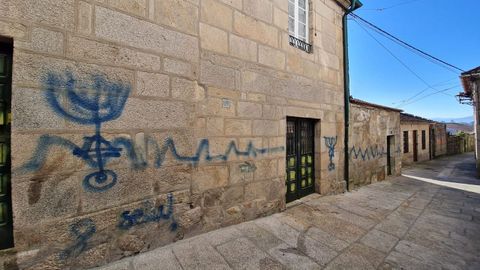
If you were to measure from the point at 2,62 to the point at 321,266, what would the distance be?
3.63 meters

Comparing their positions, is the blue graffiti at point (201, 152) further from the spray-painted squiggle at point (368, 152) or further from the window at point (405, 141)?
the window at point (405, 141)

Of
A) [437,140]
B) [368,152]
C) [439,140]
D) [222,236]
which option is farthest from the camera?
[439,140]

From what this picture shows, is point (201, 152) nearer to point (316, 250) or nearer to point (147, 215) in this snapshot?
point (147, 215)

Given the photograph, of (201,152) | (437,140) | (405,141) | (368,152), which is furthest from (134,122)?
(437,140)

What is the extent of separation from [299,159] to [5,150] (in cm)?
430

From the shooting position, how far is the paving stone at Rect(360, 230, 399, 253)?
273 cm

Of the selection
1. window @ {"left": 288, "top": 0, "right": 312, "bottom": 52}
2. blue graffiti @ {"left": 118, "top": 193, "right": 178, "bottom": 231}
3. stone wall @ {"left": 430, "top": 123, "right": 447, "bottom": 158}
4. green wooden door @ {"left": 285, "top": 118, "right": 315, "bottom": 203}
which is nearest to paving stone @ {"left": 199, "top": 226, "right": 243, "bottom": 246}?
blue graffiti @ {"left": 118, "top": 193, "right": 178, "bottom": 231}

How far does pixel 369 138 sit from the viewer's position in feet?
21.2

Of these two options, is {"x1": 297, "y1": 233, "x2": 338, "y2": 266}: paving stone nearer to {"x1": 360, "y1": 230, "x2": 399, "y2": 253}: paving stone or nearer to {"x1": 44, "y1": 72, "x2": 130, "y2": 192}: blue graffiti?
{"x1": 360, "y1": 230, "x2": 399, "y2": 253}: paving stone

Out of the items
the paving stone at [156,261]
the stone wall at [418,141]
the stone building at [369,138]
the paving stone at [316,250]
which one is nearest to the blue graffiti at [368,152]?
the stone building at [369,138]

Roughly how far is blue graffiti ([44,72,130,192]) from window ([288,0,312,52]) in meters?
3.45

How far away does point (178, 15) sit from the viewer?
2592mm

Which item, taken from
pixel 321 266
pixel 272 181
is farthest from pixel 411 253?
pixel 272 181

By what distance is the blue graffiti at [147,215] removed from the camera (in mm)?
2230
